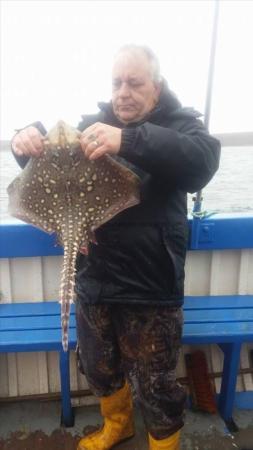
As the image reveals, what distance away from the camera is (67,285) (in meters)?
1.85

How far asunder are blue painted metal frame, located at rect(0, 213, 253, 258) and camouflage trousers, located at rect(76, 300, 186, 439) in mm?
818

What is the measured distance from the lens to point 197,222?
304cm

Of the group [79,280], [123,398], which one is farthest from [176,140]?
[123,398]

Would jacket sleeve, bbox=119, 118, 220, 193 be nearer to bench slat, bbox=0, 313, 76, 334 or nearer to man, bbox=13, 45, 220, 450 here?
man, bbox=13, 45, 220, 450

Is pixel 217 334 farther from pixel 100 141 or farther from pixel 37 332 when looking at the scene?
pixel 100 141

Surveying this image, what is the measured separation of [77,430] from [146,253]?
1703 mm

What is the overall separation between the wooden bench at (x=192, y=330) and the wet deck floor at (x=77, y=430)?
0.32 ft

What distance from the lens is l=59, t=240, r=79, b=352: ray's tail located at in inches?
72.0

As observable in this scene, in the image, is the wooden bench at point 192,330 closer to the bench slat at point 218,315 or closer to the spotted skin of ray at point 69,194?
the bench slat at point 218,315

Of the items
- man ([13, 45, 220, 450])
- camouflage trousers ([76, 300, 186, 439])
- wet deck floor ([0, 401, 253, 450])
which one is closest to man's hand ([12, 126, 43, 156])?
man ([13, 45, 220, 450])

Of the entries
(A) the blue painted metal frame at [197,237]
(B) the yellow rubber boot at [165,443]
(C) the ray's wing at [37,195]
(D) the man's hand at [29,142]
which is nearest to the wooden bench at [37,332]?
(A) the blue painted metal frame at [197,237]

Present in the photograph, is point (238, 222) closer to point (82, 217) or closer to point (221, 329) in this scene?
point (221, 329)

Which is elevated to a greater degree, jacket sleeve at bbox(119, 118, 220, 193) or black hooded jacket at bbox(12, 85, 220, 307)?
jacket sleeve at bbox(119, 118, 220, 193)

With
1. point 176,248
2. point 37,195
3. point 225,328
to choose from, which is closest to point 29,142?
point 37,195
